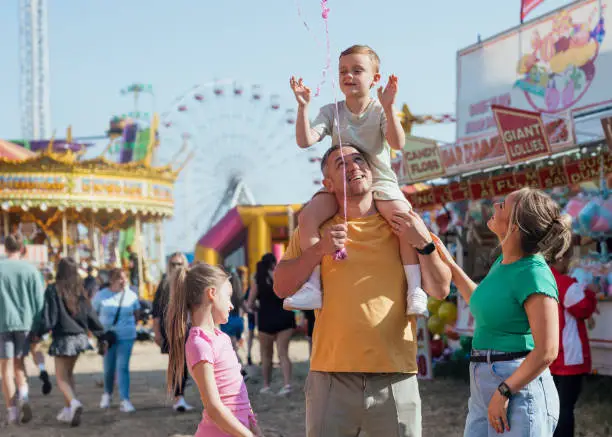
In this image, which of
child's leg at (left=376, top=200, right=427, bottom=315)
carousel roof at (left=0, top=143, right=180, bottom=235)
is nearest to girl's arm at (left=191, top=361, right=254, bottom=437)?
child's leg at (left=376, top=200, right=427, bottom=315)

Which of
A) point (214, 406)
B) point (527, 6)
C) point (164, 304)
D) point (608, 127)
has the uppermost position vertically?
point (527, 6)

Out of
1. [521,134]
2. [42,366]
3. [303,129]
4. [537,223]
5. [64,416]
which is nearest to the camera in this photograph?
[537,223]

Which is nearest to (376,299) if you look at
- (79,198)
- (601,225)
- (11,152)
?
(601,225)

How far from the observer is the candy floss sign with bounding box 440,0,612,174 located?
453 inches

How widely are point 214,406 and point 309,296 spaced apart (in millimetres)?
544

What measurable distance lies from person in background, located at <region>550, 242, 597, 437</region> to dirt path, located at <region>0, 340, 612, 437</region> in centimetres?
148

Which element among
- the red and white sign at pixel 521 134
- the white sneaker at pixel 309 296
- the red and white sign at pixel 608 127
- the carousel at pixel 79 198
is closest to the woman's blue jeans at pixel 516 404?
the white sneaker at pixel 309 296

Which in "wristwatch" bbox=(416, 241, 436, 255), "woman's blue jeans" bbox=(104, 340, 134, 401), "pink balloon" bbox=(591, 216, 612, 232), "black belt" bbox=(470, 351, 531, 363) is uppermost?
"pink balloon" bbox=(591, 216, 612, 232)

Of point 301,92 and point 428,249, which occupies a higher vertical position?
point 301,92

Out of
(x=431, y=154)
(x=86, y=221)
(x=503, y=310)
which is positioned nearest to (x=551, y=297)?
(x=503, y=310)

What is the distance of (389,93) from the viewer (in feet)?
9.20

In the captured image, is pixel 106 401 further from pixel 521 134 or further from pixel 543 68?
pixel 543 68

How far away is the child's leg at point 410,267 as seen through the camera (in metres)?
2.71

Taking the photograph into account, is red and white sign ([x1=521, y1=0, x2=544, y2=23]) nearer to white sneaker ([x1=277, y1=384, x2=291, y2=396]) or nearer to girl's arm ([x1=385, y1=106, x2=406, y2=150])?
white sneaker ([x1=277, y1=384, x2=291, y2=396])
